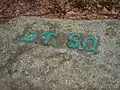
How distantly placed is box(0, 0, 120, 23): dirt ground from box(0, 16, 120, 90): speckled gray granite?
22cm

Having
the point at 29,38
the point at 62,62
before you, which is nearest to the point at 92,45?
A: the point at 62,62

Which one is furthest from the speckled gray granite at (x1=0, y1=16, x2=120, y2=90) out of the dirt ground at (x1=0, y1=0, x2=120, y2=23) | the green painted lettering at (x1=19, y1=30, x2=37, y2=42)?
the dirt ground at (x1=0, y1=0, x2=120, y2=23)

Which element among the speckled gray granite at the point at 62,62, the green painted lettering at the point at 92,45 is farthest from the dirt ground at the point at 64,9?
the green painted lettering at the point at 92,45

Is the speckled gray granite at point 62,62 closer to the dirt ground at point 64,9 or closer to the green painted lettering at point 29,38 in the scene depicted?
the green painted lettering at point 29,38

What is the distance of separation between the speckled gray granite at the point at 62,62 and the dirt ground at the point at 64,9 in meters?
0.22

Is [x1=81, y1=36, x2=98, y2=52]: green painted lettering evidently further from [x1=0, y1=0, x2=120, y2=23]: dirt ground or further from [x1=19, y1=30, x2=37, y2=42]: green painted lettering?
[x1=19, y1=30, x2=37, y2=42]: green painted lettering

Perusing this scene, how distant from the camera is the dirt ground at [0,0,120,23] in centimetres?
290

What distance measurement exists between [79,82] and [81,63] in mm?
193

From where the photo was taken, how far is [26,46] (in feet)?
8.45

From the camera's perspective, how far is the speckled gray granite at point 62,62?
226cm

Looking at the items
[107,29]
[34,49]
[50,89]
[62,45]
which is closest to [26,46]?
[34,49]

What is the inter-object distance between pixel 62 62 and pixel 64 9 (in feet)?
2.78

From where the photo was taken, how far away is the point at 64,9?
3027mm

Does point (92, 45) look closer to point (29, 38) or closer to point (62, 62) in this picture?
point (62, 62)
